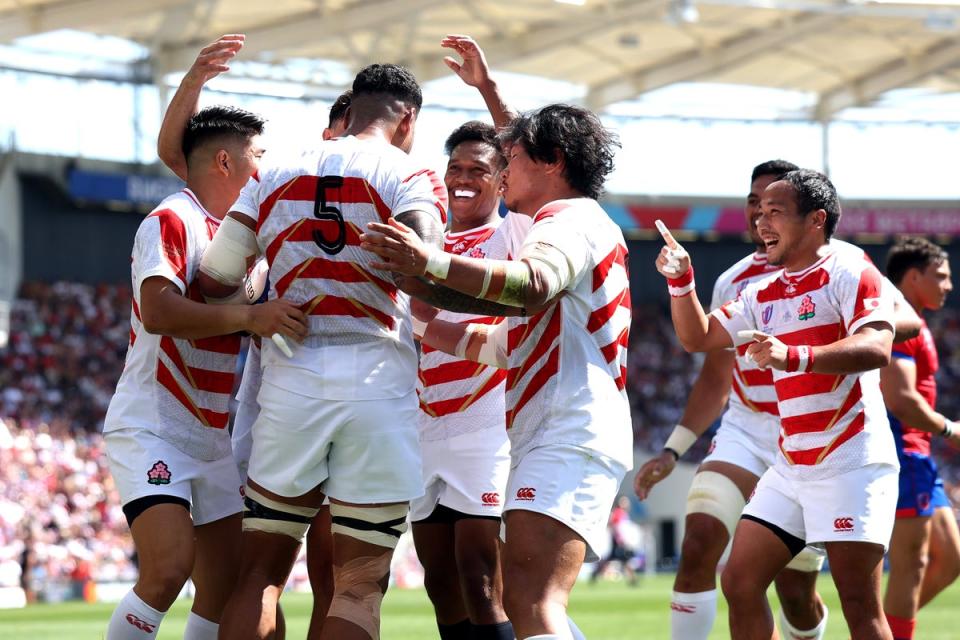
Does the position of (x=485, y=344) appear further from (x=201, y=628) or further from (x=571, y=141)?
(x=201, y=628)

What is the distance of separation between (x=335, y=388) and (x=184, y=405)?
992 millimetres

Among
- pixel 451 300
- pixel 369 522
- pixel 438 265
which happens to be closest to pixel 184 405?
pixel 369 522

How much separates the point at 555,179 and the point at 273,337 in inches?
47.6

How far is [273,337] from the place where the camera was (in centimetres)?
496

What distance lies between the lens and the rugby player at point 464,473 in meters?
6.06

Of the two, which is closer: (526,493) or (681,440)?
(526,493)

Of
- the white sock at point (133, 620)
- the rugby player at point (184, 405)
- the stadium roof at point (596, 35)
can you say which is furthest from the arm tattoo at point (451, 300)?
the stadium roof at point (596, 35)

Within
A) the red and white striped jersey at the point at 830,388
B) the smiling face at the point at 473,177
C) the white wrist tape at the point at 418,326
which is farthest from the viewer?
the smiling face at the point at 473,177

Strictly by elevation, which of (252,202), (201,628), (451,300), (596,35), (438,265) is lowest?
(201,628)

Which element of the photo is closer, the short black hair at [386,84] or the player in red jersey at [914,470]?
the short black hair at [386,84]

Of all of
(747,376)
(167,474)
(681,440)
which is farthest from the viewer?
(681,440)

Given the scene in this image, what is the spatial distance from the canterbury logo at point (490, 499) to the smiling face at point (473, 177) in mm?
1396

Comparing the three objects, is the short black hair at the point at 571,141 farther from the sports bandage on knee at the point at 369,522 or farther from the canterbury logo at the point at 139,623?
the canterbury logo at the point at 139,623

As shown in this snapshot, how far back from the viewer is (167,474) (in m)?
5.48
